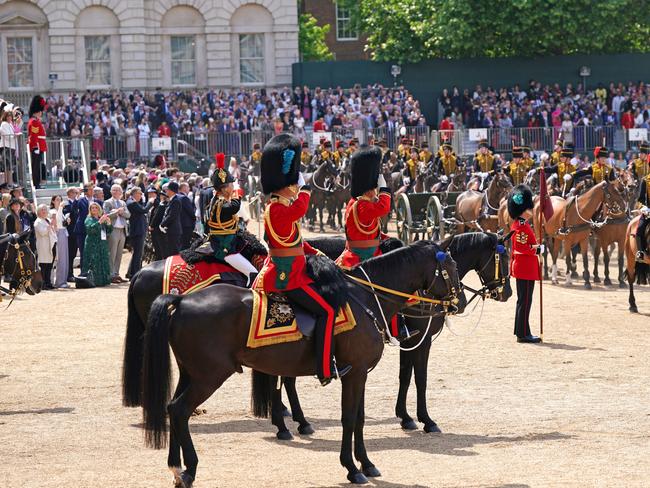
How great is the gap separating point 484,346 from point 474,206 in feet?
30.0

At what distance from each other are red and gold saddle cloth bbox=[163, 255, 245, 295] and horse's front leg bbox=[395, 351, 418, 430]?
176cm

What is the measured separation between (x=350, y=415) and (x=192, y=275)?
2.95 metres

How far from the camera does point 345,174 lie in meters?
31.4

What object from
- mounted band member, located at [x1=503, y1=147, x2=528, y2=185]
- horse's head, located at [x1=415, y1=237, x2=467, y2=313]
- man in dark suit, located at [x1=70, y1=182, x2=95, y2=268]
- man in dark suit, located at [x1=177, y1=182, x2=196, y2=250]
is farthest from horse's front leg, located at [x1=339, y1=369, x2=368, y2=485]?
mounted band member, located at [x1=503, y1=147, x2=528, y2=185]

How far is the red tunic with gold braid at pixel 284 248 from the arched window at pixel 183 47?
4084cm

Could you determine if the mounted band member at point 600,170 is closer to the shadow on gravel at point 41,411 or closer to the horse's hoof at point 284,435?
the shadow on gravel at point 41,411

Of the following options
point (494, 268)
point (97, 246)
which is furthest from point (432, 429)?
point (97, 246)

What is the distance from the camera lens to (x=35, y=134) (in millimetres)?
→ 26609

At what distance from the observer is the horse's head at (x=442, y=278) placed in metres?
10.6

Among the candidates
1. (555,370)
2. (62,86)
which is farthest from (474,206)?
(62,86)

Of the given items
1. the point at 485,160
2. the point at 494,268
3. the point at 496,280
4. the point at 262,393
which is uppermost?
the point at 485,160

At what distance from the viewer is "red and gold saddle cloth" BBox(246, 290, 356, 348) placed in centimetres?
958

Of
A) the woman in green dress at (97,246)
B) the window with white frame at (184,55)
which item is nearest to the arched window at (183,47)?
the window with white frame at (184,55)

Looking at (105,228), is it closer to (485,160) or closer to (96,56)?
(485,160)
